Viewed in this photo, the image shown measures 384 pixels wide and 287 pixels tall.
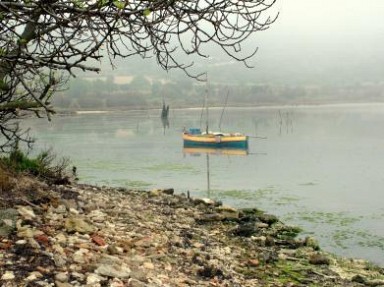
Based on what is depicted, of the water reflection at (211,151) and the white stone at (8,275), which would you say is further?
the water reflection at (211,151)

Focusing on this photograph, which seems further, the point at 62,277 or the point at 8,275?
the point at 62,277

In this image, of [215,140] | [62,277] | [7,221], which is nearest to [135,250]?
[7,221]

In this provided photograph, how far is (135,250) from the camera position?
33.6 ft

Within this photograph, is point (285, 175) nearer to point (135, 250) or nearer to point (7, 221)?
point (135, 250)

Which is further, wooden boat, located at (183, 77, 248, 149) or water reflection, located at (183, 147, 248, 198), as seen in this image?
wooden boat, located at (183, 77, 248, 149)

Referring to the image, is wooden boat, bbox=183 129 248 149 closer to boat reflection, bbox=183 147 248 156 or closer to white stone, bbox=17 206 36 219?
boat reflection, bbox=183 147 248 156

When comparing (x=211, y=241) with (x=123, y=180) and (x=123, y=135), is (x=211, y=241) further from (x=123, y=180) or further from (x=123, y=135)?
(x=123, y=135)

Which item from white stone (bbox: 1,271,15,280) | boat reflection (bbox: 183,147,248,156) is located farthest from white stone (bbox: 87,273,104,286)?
boat reflection (bbox: 183,147,248,156)

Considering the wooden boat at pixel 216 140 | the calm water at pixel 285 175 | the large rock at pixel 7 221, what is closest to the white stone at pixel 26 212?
the large rock at pixel 7 221

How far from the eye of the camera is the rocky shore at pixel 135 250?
8.15 metres

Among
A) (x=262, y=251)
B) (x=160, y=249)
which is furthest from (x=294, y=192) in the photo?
(x=160, y=249)

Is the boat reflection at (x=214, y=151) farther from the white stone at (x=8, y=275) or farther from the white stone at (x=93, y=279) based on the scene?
the white stone at (x=8, y=275)

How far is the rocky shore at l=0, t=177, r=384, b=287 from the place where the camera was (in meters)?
8.15

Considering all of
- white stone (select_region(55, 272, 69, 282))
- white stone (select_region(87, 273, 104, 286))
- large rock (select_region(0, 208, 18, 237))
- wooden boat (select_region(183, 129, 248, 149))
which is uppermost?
large rock (select_region(0, 208, 18, 237))
